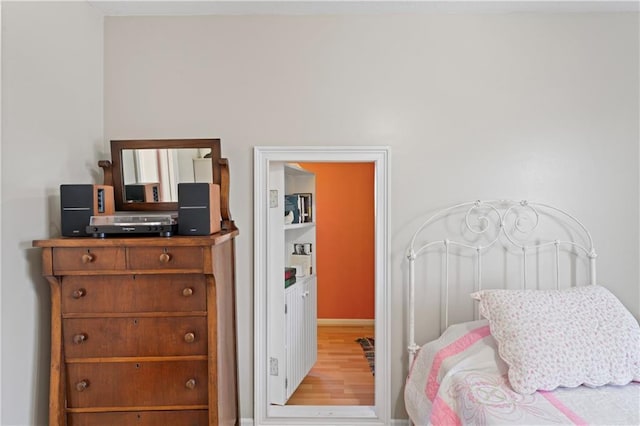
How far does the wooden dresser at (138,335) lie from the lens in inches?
81.4

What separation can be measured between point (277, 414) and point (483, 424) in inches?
55.9

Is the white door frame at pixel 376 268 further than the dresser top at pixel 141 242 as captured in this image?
Yes

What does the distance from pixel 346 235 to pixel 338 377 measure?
77.7 inches

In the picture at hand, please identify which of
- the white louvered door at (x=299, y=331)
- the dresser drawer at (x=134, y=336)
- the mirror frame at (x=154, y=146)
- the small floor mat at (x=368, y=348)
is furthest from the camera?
the small floor mat at (x=368, y=348)

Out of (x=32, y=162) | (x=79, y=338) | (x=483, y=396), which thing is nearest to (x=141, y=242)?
(x=79, y=338)

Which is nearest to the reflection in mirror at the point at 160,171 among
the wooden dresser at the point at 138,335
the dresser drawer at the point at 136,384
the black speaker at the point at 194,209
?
the black speaker at the point at 194,209

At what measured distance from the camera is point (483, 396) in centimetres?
187

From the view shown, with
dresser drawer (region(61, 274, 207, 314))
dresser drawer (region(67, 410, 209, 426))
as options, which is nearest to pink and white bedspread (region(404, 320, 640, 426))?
dresser drawer (region(67, 410, 209, 426))

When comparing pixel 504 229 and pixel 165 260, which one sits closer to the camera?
pixel 165 260

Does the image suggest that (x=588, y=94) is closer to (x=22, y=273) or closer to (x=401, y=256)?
(x=401, y=256)

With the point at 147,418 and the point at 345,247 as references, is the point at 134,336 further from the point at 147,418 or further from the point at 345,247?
the point at 345,247

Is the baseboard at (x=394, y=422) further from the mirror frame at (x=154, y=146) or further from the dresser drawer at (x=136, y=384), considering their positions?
the mirror frame at (x=154, y=146)

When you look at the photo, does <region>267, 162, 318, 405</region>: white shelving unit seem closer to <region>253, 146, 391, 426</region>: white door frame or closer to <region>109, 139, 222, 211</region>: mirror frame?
<region>253, 146, 391, 426</region>: white door frame

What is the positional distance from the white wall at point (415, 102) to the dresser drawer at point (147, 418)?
589 mm
